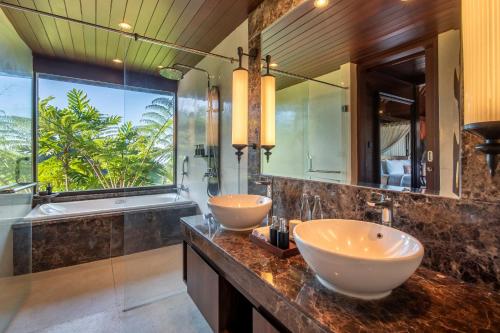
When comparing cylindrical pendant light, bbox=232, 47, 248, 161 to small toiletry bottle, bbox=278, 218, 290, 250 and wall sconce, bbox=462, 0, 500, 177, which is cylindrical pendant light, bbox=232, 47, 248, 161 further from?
wall sconce, bbox=462, 0, 500, 177

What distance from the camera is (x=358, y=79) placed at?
134 centimetres

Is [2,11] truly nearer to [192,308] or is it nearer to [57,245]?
[57,245]

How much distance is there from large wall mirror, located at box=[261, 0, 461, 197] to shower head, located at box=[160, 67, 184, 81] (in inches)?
65.3

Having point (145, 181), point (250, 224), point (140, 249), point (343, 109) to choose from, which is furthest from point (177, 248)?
point (343, 109)

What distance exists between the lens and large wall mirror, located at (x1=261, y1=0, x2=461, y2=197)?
1.00 m

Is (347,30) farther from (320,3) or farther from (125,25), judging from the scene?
(125,25)

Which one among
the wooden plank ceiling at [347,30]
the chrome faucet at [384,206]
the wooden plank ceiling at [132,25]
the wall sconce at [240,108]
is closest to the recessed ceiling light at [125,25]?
the wooden plank ceiling at [132,25]

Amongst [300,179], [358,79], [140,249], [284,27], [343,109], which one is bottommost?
[140,249]

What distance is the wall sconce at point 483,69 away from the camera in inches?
27.5

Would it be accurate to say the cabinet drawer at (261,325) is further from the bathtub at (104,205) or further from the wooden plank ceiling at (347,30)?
the bathtub at (104,205)

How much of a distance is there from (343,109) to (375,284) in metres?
1.00

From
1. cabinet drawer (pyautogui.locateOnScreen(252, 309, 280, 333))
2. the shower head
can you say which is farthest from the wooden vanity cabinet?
the shower head

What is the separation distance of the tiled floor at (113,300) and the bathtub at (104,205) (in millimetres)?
595

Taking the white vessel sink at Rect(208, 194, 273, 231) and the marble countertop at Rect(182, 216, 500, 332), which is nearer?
the marble countertop at Rect(182, 216, 500, 332)
